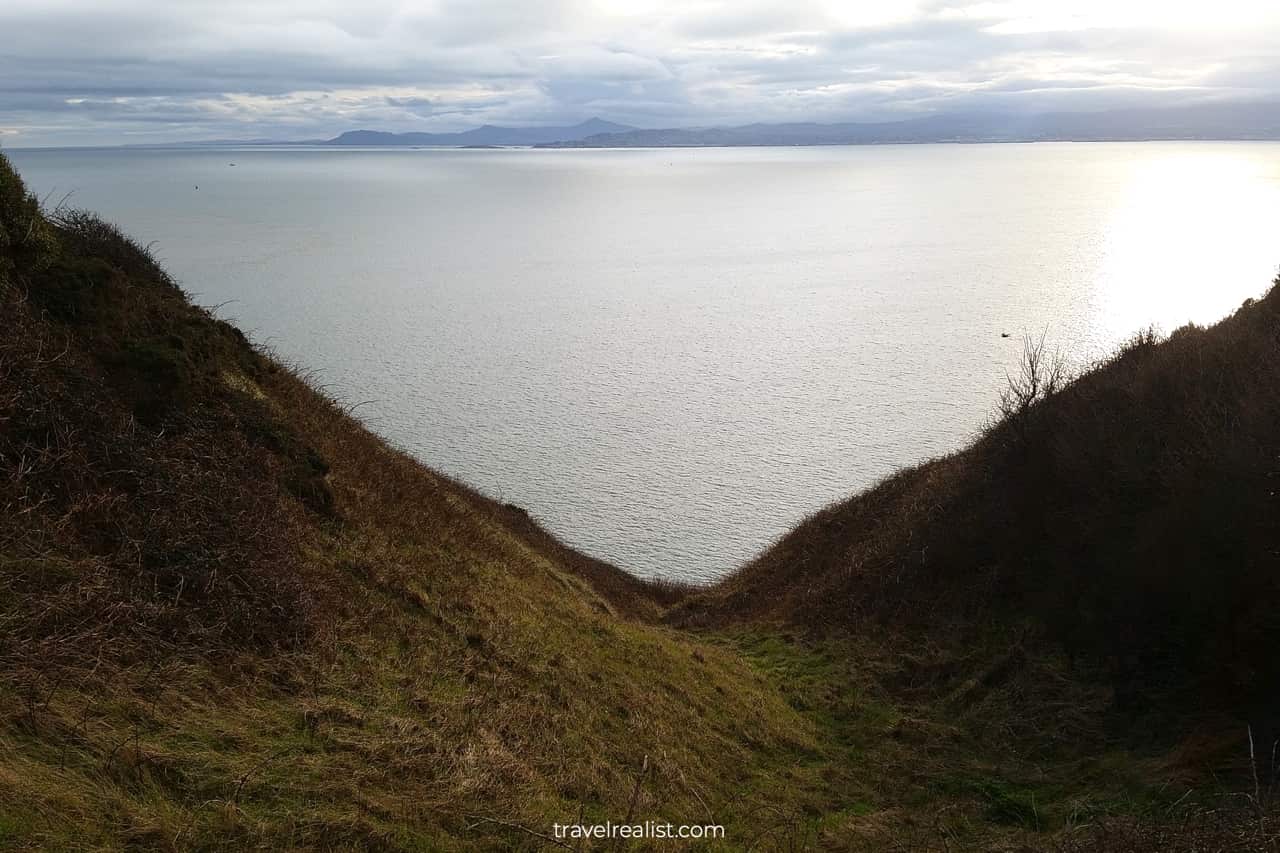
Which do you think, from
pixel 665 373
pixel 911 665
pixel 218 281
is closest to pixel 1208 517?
pixel 911 665

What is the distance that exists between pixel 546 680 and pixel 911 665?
9.74 m

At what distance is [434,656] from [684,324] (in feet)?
198

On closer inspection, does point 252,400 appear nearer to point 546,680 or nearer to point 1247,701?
point 546,680

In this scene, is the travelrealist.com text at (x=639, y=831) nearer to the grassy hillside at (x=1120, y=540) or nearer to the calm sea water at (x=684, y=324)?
the grassy hillside at (x=1120, y=540)

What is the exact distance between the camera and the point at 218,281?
76000mm

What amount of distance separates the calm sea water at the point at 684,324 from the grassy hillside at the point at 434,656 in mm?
17276

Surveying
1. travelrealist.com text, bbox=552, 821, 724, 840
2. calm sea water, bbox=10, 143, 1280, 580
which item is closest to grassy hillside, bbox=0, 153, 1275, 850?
travelrealist.com text, bbox=552, 821, 724, 840

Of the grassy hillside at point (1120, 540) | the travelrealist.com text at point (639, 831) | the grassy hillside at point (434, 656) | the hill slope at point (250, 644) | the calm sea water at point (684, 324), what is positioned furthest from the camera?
the calm sea water at point (684, 324)

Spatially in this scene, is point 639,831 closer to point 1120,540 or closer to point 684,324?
point 1120,540

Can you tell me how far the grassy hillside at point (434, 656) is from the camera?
8242 millimetres

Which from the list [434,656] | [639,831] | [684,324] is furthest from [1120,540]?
[684,324]

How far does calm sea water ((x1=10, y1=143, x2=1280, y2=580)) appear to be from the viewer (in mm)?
43469

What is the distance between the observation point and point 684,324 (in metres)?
71.6

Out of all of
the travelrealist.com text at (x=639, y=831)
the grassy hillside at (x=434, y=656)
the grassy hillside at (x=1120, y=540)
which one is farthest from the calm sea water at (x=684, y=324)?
the travelrealist.com text at (x=639, y=831)
